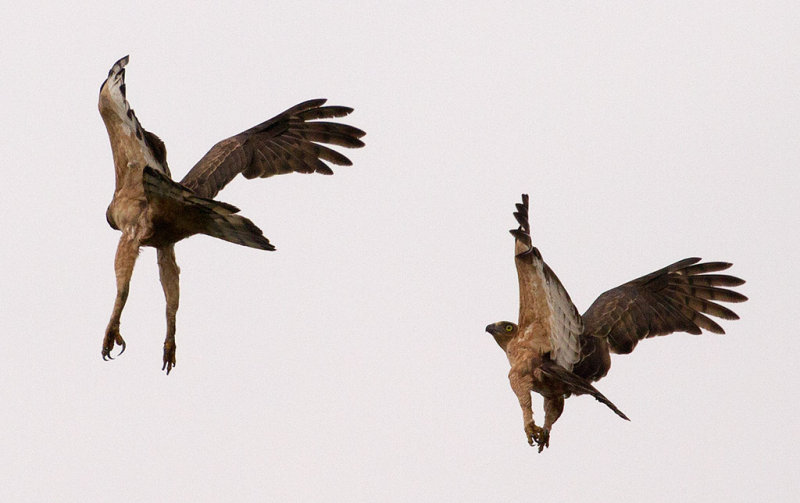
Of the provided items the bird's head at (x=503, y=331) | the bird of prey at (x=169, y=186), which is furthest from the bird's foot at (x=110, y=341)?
the bird's head at (x=503, y=331)

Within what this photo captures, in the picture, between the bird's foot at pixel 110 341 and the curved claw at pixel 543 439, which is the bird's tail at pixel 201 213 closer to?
the bird's foot at pixel 110 341

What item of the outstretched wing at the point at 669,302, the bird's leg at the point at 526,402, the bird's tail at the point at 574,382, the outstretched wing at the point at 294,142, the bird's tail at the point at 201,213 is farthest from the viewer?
the outstretched wing at the point at 294,142

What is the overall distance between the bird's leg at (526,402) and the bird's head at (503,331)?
72cm

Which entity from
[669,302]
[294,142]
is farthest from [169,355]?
[669,302]

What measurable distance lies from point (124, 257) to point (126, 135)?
1593 millimetres

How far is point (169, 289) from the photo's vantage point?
1962 centimetres

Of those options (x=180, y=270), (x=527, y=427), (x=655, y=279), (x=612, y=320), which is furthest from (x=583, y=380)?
(x=180, y=270)

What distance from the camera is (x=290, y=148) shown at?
21.6m

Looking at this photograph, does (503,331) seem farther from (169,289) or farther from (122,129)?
(122,129)

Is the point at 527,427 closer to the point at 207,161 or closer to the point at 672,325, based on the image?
the point at 672,325

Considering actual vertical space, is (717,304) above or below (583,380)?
above

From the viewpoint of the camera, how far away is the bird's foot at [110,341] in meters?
18.1

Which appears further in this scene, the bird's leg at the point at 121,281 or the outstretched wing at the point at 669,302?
the outstretched wing at the point at 669,302

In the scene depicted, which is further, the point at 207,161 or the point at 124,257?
the point at 207,161
